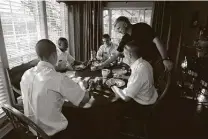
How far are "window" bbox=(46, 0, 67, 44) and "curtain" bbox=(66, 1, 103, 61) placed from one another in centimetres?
27

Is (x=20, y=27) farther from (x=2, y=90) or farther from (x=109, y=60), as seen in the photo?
(x=109, y=60)

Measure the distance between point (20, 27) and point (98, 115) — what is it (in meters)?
1.75

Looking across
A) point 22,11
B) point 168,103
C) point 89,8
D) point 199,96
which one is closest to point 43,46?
point 22,11

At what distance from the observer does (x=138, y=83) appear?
5.01 feet

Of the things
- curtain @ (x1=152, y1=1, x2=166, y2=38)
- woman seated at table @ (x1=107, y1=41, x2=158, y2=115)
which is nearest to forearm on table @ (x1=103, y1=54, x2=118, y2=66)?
woman seated at table @ (x1=107, y1=41, x2=158, y2=115)

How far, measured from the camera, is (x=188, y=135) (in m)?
2.22

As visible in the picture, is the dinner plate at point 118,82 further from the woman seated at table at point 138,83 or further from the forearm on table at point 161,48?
the forearm on table at point 161,48

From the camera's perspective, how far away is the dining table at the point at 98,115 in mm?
1416

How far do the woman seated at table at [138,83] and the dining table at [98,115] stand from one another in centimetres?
10

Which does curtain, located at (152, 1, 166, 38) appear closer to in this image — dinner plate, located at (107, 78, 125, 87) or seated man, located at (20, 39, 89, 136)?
dinner plate, located at (107, 78, 125, 87)

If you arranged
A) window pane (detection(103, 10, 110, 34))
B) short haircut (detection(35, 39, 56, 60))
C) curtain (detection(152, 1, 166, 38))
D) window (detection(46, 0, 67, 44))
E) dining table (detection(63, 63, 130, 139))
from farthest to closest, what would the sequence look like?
window pane (detection(103, 10, 110, 34))
curtain (detection(152, 1, 166, 38))
window (detection(46, 0, 67, 44))
dining table (detection(63, 63, 130, 139))
short haircut (detection(35, 39, 56, 60))

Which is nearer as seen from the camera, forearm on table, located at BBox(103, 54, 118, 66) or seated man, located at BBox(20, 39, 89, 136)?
seated man, located at BBox(20, 39, 89, 136)

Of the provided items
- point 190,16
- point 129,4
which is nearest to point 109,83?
point 129,4

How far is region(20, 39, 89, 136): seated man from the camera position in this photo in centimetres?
118
